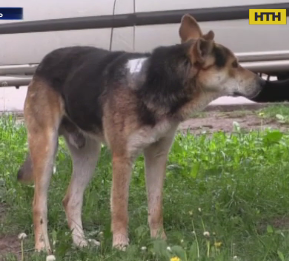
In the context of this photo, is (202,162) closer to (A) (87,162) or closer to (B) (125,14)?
(A) (87,162)

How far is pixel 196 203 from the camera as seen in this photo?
570 cm

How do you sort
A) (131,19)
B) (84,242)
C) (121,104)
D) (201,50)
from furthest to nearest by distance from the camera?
(131,19) → (84,242) → (121,104) → (201,50)

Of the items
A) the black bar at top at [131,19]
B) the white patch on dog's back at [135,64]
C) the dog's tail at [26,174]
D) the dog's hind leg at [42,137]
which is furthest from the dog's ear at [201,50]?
the black bar at top at [131,19]

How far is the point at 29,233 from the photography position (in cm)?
535

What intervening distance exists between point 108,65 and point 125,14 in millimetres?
4124

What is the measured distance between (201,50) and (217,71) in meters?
0.17

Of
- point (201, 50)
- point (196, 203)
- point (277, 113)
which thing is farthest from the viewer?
point (277, 113)

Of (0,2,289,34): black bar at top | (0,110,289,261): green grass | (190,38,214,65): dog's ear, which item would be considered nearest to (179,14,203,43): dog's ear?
(190,38,214,65): dog's ear

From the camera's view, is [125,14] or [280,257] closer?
[280,257]

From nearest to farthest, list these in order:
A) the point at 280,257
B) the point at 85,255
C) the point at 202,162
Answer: the point at 280,257, the point at 85,255, the point at 202,162

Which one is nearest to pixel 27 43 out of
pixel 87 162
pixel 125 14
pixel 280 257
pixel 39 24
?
pixel 39 24

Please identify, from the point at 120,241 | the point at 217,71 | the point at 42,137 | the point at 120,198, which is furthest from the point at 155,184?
the point at 217,71

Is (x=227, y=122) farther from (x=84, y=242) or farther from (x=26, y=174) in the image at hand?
(x=84, y=242)

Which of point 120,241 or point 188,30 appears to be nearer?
point 120,241
